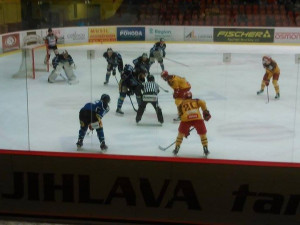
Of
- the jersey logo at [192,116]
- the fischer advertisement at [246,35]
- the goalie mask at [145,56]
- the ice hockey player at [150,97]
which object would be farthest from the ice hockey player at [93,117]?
the fischer advertisement at [246,35]

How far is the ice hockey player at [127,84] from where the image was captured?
6188mm

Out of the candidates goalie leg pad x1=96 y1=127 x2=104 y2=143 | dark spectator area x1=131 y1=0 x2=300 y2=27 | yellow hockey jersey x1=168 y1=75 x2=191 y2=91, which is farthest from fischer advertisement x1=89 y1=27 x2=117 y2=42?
goalie leg pad x1=96 y1=127 x2=104 y2=143

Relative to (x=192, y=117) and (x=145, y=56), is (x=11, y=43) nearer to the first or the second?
(x=145, y=56)

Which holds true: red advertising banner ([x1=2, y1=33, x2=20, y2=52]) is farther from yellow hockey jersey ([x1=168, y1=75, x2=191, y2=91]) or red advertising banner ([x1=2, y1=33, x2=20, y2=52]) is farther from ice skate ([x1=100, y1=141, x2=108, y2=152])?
ice skate ([x1=100, y1=141, x2=108, y2=152])

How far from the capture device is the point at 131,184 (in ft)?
12.6

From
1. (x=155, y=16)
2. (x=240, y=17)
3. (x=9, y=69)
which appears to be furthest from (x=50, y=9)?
(x=9, y=69)

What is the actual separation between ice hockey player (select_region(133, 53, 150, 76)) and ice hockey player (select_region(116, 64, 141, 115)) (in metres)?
0.11

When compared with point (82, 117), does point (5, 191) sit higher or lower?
lower

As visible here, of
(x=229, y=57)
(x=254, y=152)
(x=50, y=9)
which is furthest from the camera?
(x=50, y=9)

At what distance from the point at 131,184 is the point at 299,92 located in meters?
1.74

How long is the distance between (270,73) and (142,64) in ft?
6.81

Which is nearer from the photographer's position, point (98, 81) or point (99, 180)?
point (99, 180)

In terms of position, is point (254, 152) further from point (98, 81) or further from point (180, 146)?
point (98, 81)

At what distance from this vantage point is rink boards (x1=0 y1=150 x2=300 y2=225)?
12.2 feet
